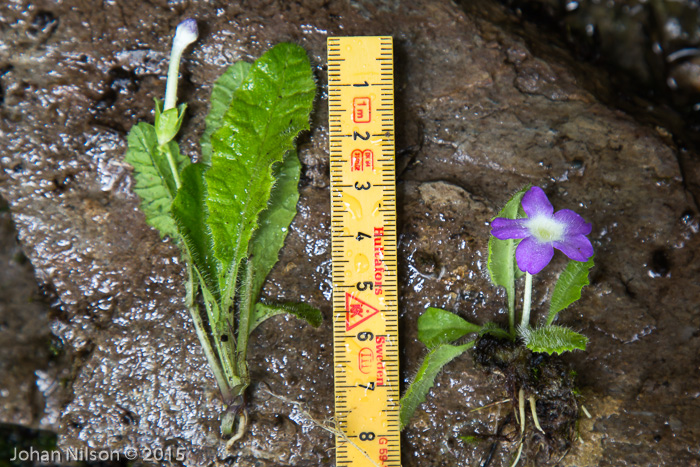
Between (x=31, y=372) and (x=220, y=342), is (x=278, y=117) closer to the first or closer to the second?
(x=220, y=342)

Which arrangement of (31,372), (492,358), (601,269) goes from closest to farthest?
(492,358)
(601,269)
(31,372)

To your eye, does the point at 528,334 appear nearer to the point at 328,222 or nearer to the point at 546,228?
the point at 546,228

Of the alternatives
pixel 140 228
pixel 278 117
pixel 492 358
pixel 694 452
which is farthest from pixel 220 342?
pixel 694 452

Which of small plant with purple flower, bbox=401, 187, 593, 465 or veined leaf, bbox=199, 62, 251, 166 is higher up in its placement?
veined leaf, bbox=199, 62, 251, 166

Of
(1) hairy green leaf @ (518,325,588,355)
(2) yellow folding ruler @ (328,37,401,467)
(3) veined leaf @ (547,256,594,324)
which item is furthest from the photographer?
(2) yellow folding ruler @ (328,37,401,467)

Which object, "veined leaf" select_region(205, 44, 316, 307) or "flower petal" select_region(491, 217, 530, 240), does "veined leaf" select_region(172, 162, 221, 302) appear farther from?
"flower petal" select_region(491, 217, 530, 240)

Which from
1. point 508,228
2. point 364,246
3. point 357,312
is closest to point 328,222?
point 364,246

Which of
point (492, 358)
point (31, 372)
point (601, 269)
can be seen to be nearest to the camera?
point (492, 358)

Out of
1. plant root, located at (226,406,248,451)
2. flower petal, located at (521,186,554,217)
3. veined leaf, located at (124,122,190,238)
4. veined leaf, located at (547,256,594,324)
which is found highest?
veined leaf, located at (124,122,190,238)

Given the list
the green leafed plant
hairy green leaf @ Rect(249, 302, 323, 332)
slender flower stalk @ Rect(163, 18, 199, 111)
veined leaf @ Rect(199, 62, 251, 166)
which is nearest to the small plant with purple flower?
hairy green leaf @ Rect(249, 302, 323, 332)
